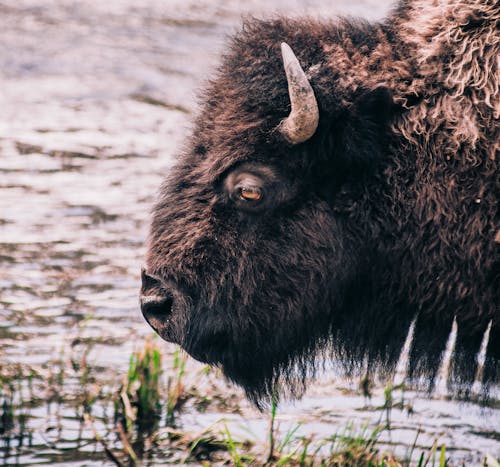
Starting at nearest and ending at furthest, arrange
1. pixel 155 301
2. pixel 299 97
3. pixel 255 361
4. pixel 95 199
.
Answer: pixel 299 97
pixel 155 301
pixel 255 361
pixel 95 199

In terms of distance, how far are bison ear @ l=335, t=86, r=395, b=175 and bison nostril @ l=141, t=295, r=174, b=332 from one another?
916 millimetres

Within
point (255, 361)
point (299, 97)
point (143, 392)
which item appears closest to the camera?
point (299, 97)

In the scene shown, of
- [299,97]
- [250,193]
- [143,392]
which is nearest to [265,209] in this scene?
[250,193]

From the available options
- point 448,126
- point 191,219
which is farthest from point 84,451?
point 448,126

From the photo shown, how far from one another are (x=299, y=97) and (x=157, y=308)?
105cm

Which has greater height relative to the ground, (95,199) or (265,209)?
(265,209)

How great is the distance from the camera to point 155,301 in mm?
5176

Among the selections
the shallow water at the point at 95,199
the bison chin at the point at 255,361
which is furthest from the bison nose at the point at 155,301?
the shallow water at the point at 95,199

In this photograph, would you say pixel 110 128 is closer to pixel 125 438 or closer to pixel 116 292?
Answer: pixel 116 292

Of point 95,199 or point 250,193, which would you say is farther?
point 95,199

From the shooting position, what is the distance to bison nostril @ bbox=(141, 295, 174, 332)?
518cm

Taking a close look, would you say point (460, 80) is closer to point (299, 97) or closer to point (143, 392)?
point (299, 97)

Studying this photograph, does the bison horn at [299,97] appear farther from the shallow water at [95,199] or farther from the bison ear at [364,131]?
the shallow water at [95,199]

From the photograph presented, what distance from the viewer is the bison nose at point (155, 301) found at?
5.18 meters
